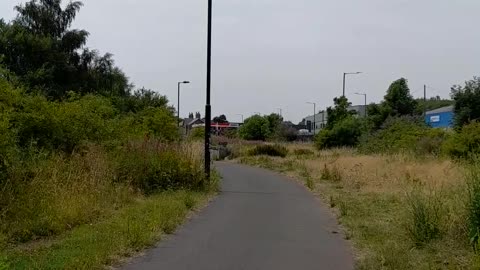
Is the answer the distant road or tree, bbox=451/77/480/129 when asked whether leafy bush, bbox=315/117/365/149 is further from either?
the distant road

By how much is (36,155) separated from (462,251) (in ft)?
30.5

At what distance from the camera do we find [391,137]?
4809 centimetres

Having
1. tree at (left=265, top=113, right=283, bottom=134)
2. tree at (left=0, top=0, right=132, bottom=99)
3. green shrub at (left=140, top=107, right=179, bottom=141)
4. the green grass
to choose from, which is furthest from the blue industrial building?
the green grass

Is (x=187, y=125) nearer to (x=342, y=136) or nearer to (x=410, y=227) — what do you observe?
(x=342, y=136)

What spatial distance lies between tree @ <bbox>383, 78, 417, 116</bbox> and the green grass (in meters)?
54.6

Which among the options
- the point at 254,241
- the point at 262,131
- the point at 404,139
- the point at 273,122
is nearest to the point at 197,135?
the point at 404,139

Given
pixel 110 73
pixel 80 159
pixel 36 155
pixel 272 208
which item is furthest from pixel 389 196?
pixel 110 73

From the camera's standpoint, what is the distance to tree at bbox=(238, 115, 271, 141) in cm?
A: 9275

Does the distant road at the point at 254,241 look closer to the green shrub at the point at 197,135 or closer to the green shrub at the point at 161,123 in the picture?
the green shrub at the point at 161,123

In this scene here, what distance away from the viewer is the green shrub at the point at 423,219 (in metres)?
9.66

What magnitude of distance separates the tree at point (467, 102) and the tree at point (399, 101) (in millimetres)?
12274

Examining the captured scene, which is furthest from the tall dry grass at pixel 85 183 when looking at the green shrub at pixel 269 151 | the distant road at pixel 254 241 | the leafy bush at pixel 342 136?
the leafy bush at pixel 342 136

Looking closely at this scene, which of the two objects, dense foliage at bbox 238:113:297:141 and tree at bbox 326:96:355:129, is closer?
tree at bbox 326:96:355:129

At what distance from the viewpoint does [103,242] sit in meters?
9.42
